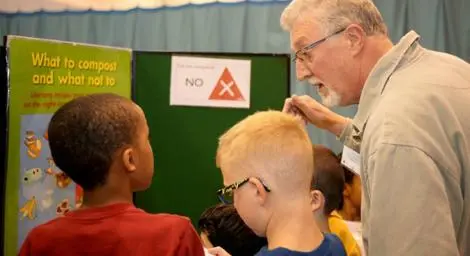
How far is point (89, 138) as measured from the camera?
144 centimetres

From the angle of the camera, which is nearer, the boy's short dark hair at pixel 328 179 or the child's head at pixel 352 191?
the boy's short dark hair at pixel 328 179

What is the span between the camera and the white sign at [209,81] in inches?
109

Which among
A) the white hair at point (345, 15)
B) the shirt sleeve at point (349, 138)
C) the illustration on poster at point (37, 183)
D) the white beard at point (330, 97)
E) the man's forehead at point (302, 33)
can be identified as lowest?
the illustration on poster at point (37, 183)

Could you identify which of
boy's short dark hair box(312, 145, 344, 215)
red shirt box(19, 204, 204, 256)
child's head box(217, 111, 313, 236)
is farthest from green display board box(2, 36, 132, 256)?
child's head box(217, 111, 313, 236)

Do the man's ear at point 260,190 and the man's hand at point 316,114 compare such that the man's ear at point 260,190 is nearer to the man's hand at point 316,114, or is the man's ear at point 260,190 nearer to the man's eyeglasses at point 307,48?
the man's eyeglasses at point 307,48

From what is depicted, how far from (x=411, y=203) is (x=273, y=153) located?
30 cm

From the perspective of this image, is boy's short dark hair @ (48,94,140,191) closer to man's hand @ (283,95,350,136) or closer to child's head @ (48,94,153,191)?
child's head @ (48,94,153,191)

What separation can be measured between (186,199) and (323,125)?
3.14 feet

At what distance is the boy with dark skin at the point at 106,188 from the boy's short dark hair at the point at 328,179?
694 millimetres

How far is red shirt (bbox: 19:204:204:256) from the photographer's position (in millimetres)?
1369

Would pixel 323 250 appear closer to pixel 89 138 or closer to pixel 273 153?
pixel 273 153

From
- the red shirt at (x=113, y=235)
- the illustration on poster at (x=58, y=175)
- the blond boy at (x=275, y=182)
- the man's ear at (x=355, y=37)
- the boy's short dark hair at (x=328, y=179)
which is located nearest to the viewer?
the blond boy at (x=275, y=182)

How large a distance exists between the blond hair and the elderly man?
13 cm

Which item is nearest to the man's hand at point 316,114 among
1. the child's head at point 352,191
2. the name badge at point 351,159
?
the name badge at point 351,159
